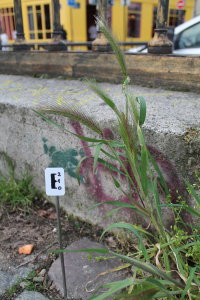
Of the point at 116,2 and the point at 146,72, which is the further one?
the point at 116,2

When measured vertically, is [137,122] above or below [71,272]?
above

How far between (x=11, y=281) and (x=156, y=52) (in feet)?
7.35

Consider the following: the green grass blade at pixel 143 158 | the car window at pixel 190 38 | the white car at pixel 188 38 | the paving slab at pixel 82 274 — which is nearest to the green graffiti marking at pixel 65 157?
the paving slab at pixel 82 274

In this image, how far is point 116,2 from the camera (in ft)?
37.7

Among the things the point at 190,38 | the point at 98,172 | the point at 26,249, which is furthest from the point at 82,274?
the point at 190,38

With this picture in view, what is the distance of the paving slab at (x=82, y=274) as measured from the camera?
5.20 feet

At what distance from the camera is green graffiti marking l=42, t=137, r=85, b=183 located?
2020 millimetres

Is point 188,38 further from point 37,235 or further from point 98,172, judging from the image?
point 37,235

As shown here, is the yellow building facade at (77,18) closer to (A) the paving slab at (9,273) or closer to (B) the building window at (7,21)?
(B) the building window at (7,21)

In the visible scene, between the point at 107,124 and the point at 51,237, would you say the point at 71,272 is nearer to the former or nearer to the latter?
the point at 51,237

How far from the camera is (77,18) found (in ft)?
36.6

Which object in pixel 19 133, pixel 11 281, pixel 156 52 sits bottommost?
pixel 11 281

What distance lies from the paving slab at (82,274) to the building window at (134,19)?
1300 cm

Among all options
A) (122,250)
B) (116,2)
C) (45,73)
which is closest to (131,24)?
(116,2)
